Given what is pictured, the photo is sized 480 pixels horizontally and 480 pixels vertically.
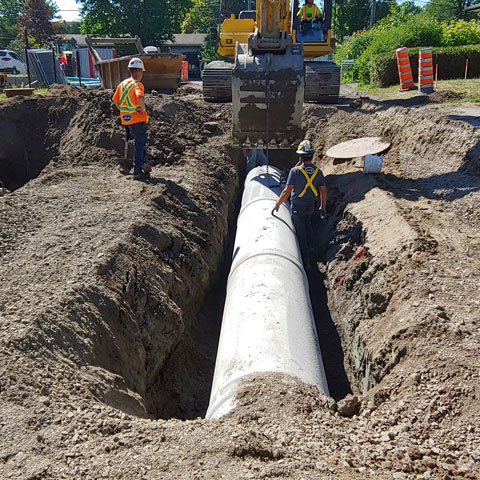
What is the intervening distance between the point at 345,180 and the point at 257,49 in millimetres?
2950

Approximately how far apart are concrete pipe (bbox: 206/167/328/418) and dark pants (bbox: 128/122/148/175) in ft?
7.34

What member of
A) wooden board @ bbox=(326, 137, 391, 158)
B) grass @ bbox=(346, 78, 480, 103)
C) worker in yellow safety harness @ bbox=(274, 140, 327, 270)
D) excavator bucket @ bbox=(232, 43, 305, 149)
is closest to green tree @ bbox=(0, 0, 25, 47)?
grass @ bbox=(346, 78, 480, 103)

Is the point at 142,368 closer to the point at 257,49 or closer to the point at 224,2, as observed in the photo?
the point at 257,49

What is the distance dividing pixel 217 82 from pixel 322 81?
281 centimetres

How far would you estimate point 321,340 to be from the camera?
24.5 feet

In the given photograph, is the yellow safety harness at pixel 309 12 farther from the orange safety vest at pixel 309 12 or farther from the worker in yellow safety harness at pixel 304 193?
the worker in yellow safety harness at pixel 304 193

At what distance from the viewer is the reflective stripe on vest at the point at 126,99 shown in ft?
28.4

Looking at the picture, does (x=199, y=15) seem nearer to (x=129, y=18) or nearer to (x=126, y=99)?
(x=129, y=18)

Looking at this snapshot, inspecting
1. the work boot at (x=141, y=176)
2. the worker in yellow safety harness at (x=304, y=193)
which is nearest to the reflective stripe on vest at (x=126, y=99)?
the work boot at (x=141, y=176)

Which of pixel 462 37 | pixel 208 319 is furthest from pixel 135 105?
pixel 462 37

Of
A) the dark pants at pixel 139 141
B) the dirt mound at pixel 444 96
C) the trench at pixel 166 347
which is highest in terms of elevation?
the dirt mound at pixel 444 96

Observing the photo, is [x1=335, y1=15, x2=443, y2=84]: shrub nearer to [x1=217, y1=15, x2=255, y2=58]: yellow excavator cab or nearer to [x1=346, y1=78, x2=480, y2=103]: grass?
[x1=346, y1=78, x2=480, y2=103]: grass

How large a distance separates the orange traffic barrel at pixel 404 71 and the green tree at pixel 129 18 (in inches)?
1225

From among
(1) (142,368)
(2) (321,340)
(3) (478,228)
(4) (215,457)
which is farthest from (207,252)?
(4) (215,457)
